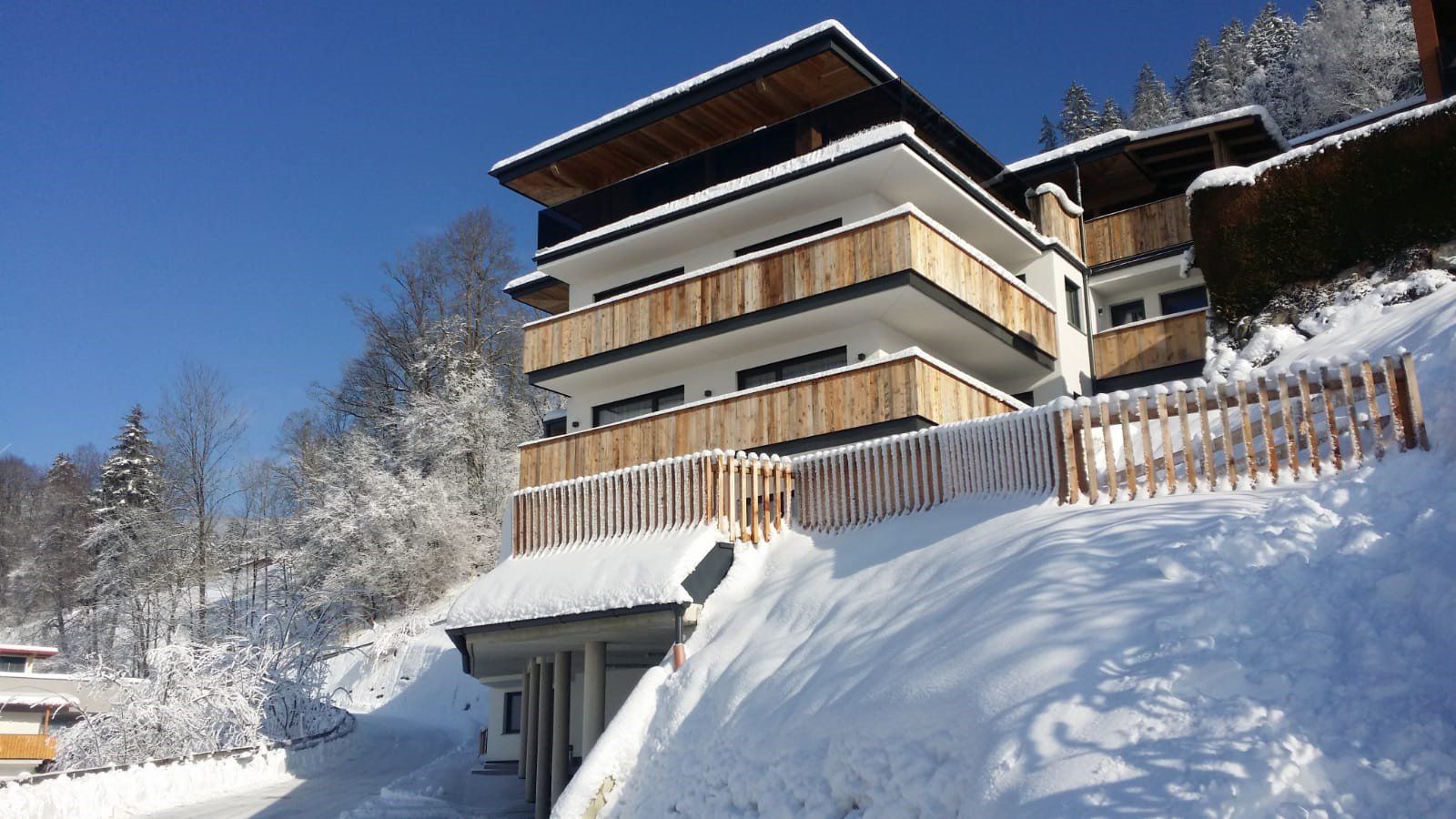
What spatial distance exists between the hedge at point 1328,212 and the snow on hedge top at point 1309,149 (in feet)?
0.14

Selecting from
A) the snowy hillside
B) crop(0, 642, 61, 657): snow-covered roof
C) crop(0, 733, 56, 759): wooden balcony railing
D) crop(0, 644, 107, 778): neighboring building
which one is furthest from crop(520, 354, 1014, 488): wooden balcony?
crop(0, 642, 61, 657): snow-covered roof

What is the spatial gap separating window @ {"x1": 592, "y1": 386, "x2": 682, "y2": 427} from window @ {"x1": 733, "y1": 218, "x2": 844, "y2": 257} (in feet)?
10.5

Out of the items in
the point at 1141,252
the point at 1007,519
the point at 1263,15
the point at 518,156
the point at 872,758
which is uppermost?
the point at 1263,15

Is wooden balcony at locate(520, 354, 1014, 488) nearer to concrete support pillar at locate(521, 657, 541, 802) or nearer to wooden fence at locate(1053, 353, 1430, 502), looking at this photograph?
concrete support pillar at locate(521, 657, 541, 802)

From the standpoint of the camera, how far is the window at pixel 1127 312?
25.9 meters

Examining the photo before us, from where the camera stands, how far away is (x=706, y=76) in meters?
24.5

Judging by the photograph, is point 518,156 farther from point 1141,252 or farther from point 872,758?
point 872,758

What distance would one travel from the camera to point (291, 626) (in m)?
29.0

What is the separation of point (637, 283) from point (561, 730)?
1151cm

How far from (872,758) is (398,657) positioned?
2758 cm

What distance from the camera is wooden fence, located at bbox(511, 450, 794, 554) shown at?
1667cm

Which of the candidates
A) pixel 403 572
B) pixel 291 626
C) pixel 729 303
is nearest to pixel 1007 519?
pixel 729 303

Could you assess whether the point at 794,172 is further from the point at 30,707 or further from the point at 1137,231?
the point at 30,707

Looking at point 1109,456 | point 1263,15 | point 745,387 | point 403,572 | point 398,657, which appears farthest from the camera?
point 1263,15
